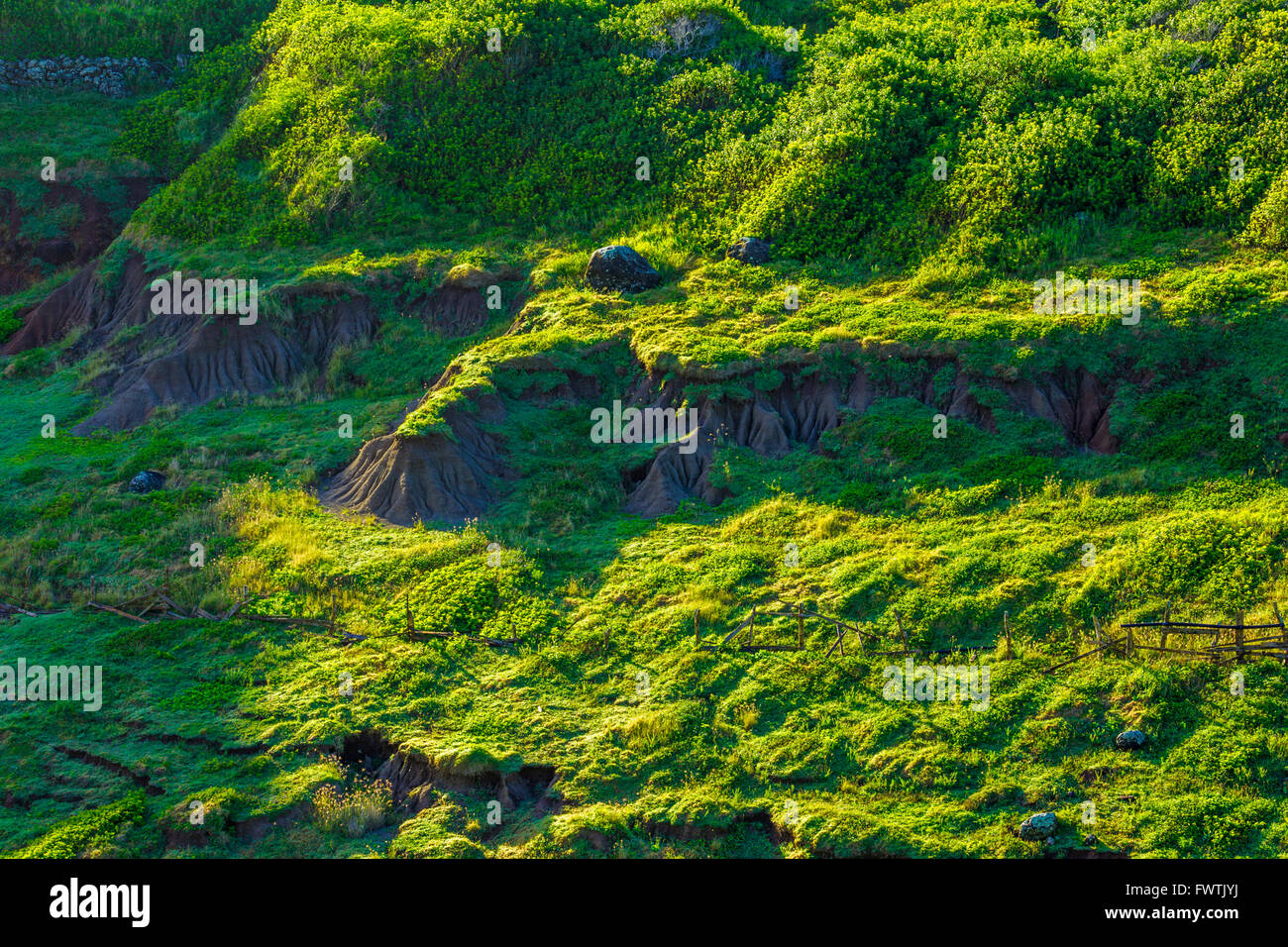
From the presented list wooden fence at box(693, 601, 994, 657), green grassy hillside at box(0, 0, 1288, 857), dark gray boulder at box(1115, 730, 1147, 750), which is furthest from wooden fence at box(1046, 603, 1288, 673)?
dark gray boulder at box(1115, 730, 1147, 750)

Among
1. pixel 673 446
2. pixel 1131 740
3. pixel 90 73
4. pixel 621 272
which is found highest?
pixel 90 73

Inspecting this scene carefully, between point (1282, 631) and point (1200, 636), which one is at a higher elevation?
point (1282, 631)

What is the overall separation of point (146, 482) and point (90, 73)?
30.0 m

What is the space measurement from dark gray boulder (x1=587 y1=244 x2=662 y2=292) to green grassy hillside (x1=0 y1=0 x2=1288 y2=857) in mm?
538

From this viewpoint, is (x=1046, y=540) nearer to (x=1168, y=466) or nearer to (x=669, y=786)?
(x=1168, y=466)

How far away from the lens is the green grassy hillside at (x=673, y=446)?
18.6 metres

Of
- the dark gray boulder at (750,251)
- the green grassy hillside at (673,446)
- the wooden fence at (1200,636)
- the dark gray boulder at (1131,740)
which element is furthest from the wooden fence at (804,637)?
the dark gray boulder at (750,251)

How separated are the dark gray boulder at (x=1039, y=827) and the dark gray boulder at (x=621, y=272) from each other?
63.7 ft

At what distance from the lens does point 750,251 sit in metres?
33.0

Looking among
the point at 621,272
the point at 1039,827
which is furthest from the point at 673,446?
the point at 1039,827

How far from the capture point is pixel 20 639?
76.5 ft

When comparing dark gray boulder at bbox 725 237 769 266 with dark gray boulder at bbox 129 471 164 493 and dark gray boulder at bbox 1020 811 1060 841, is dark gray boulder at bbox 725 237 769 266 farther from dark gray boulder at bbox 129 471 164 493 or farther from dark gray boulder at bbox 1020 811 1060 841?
dark gray boulder at bbox 1020 811 1060 841

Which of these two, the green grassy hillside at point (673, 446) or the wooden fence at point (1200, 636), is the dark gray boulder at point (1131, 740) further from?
the wooden fence at point (1200, 636)

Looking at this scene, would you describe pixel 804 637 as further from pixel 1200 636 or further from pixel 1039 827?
pixel 1200 636
